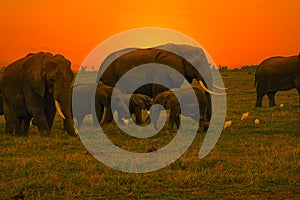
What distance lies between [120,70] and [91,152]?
7.99m

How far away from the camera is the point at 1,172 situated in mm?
8500

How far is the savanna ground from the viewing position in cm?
709

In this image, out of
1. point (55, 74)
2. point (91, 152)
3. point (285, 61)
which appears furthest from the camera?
point (285, 61)

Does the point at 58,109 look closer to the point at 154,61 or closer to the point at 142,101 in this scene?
the point at 142,101

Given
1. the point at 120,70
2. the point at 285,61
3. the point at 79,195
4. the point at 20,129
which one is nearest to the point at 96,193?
the point at 79,195

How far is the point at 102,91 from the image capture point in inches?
643

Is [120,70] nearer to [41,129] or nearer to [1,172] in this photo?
[41,129]

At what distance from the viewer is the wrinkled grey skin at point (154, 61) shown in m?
16.5

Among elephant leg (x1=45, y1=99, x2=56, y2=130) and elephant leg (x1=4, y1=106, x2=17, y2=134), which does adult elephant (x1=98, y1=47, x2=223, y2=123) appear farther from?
elephant leg (x1=4, y1=106, x2=17, y2=134)

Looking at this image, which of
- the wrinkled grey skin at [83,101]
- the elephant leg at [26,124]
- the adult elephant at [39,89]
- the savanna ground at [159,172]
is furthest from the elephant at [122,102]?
the savanna ground at [159,172]

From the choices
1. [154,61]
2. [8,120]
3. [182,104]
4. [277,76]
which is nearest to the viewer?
[182,104]

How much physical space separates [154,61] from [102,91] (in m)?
2.15

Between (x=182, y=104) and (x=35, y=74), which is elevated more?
(x=35, y=74)

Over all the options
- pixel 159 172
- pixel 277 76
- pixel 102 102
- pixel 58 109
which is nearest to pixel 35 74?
pixel 58 109
